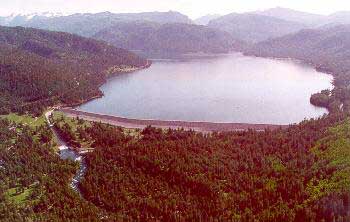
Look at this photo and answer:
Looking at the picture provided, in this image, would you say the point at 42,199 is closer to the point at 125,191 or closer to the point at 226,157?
the point at 125,191

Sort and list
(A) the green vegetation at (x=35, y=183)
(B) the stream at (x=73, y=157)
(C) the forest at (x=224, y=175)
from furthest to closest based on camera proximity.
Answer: (B) the stream at (x=73, y=157) < (A) the green vegetation at (x=35, y=183) < (C) the forest at (x=224, y=175)

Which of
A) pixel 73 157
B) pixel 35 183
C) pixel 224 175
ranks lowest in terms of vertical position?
pixel 35 183

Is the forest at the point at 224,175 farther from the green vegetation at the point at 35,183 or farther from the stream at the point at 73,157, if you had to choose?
the green vegetation at the point at 35,183

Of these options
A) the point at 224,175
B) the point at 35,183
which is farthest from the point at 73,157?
the point at 224,175

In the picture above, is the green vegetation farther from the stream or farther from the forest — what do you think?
the forest

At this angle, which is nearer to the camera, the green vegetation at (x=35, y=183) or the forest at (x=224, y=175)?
the forest at (x=224, y=175)

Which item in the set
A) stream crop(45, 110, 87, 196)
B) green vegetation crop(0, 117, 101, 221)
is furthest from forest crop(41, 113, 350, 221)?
green vegetation crop(0, 117, 101, 221)

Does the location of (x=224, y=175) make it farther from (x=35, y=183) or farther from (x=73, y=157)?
(x=73, y=157)

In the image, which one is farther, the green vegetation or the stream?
the stream

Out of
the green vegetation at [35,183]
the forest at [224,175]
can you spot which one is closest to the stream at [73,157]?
the green vegetation at [35,183]

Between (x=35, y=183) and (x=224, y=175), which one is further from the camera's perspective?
(x=35, y=183)

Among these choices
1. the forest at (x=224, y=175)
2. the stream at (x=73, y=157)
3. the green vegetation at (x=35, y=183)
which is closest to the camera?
the forest at (x=224, y=175)
